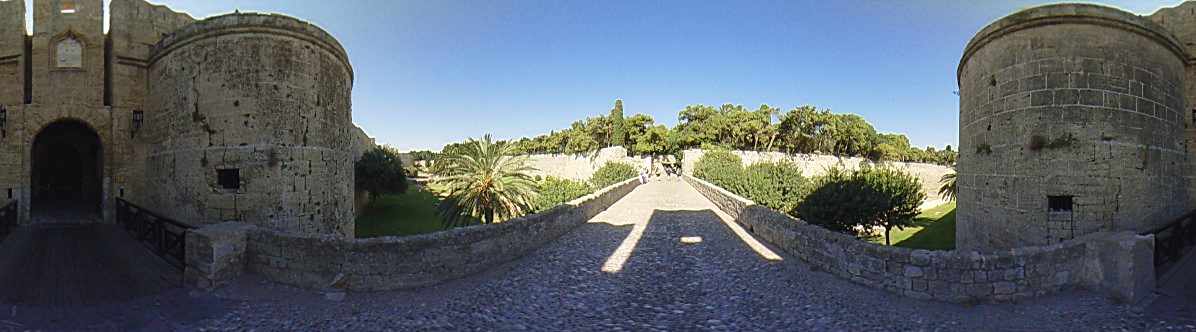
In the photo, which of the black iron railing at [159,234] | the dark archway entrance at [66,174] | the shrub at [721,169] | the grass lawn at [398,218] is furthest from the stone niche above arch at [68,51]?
the shrub at [721,169]

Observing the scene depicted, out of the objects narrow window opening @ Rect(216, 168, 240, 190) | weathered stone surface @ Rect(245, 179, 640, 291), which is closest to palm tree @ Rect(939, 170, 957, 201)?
weathered stone surface @ Rect(245, 179, 640, 291)

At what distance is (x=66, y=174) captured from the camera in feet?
50.9

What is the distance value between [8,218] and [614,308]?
1342cm

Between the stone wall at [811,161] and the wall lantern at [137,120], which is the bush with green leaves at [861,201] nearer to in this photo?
the wall lantern at [137,120]

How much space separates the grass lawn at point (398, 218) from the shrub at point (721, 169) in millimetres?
16598

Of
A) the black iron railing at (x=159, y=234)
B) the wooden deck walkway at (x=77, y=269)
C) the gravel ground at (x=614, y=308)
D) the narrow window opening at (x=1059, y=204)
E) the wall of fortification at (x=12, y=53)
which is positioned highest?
the wall of fortification at (x=12, y=53)

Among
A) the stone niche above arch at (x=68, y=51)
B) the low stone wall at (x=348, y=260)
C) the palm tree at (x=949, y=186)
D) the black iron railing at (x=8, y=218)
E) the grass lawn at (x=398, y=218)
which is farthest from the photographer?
the palm tree at (x=949, y=186)

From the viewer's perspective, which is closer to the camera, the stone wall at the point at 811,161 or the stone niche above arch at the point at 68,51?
the stone niche above arch at the point at 68,51

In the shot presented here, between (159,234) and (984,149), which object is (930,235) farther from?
(159,234)

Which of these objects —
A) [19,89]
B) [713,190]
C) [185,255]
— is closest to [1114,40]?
[713,190]

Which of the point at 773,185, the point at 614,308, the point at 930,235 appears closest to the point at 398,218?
the point at 773,185

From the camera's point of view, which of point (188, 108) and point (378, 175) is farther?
point (378, 175)

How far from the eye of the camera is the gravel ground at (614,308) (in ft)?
16.6

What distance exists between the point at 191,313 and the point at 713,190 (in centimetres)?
1827
